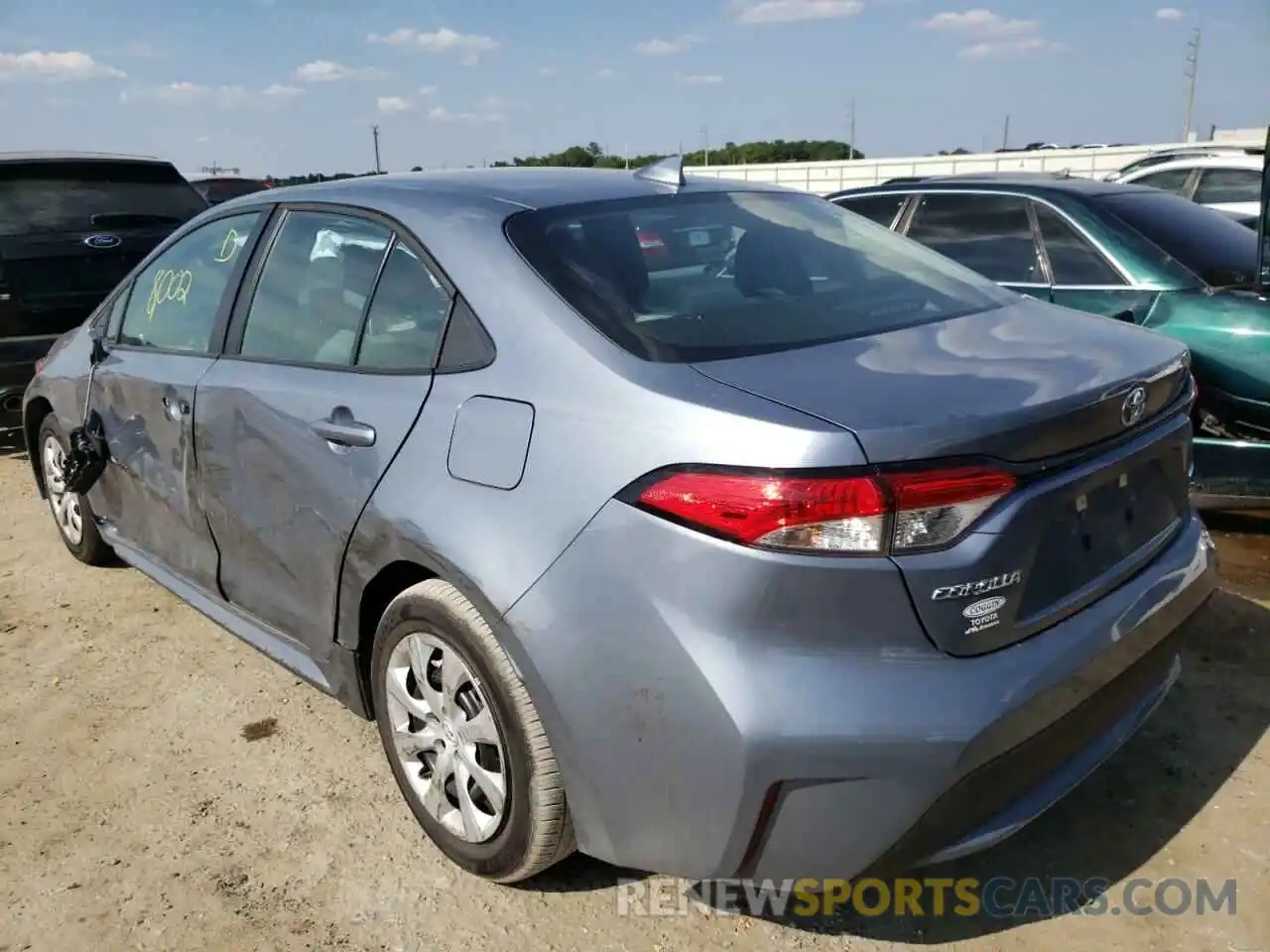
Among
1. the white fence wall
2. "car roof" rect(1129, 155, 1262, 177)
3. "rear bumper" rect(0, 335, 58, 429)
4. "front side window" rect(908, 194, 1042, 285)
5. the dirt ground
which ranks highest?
the white fence wall

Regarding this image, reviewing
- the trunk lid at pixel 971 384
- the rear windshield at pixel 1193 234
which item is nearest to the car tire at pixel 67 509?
the trunk lid at pixel 971 384

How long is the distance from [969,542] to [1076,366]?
1.87 ft

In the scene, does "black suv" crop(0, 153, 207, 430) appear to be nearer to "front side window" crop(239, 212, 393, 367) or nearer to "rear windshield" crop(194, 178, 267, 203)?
"front side window" crop(239, 212, 393, 367)

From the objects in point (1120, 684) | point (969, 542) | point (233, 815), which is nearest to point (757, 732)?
point (969, 542)

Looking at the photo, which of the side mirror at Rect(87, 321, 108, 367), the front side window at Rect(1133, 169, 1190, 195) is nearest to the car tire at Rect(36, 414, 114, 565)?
the side mirror at Rect(87, 321, 108, 367)

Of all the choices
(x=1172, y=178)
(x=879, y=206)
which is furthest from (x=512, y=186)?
(x=1172, y=178)

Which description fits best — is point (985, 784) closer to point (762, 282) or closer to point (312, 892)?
point (762, 282)

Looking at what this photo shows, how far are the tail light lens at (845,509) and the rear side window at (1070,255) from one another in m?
3.21

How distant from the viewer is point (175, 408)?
134 inches

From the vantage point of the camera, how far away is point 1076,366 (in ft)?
7.17

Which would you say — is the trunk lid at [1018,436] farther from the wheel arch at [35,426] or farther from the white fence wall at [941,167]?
the white fence wall at [941,167]

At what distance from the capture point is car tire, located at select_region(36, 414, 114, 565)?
451cm

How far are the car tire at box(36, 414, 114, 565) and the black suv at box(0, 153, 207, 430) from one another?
1.48m

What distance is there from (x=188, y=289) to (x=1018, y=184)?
390 cm
